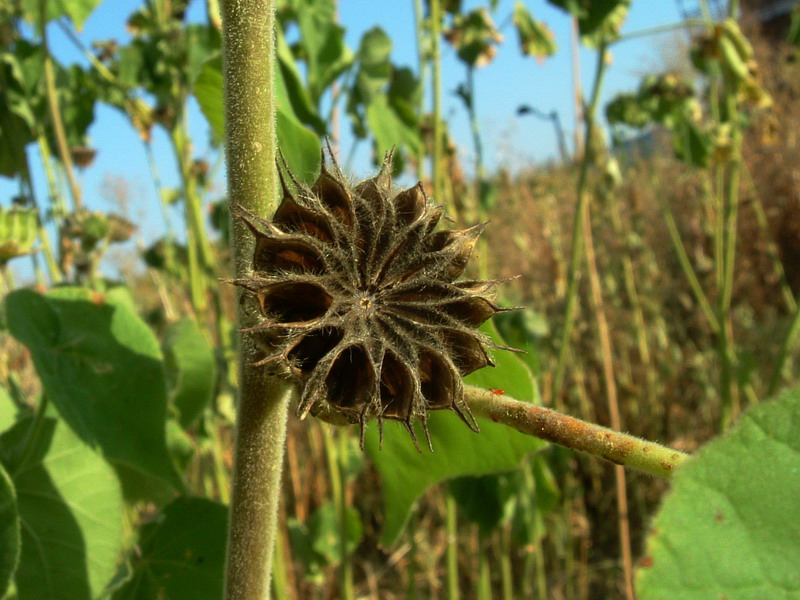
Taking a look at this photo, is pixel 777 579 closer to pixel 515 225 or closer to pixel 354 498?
pixel 354 498

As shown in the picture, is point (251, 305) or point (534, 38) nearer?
point (251, 305)

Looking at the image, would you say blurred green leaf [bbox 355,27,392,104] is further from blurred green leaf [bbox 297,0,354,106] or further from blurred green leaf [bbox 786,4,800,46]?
blurred green leaf [bbox 786,4,800,46]

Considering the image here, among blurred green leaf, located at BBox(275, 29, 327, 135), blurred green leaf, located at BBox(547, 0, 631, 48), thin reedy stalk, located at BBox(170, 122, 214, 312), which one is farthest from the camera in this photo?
thin reedy stalk, located at BBox(170, 122, 214, 312)

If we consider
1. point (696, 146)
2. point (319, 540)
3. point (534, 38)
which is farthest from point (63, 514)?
point (534, 38)

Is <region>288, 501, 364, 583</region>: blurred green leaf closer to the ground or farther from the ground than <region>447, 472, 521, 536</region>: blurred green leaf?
closer to the ground

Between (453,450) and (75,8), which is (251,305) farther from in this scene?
(75,8)

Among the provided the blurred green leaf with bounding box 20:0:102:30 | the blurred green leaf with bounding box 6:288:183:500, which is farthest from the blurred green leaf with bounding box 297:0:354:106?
the blurred green leaf with bounding box 6:288:183:500

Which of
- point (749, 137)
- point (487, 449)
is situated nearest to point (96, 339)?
point (487, 449)
